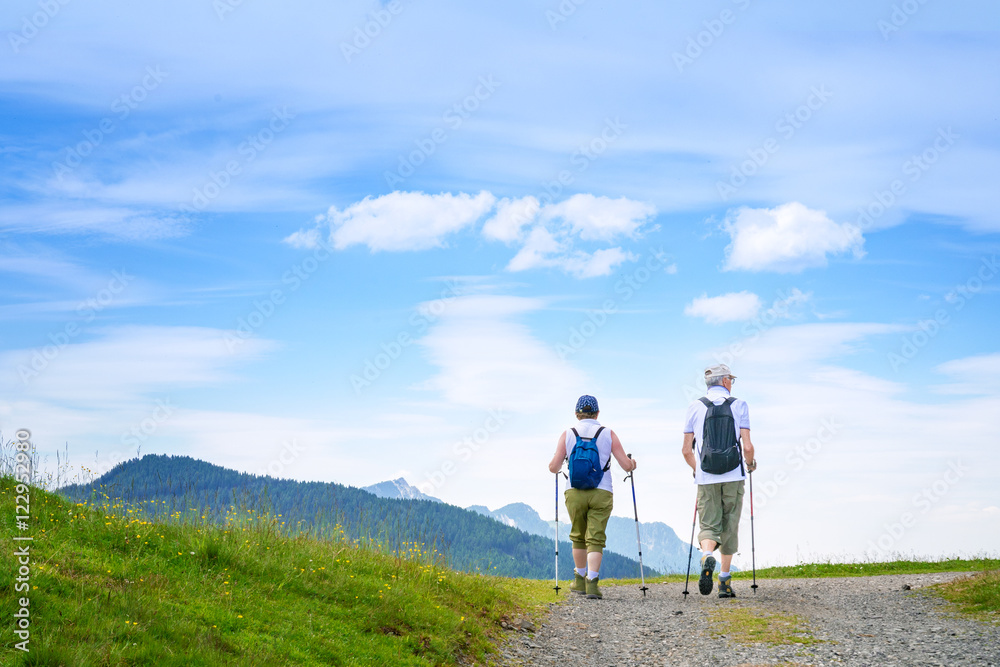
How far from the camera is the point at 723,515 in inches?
549

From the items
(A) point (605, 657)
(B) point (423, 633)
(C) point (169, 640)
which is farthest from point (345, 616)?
(A) point (605, 657)

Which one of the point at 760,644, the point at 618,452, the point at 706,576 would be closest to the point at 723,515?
the point at 706,576

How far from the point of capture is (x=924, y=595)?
14.7 m

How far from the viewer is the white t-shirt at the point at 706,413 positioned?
45.5ft

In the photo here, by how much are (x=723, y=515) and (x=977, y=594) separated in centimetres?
451

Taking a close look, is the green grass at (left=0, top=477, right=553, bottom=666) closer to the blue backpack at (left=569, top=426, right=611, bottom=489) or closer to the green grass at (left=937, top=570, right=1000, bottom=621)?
the blue backpack at (left=569, top=426, right=611, bottom=489)

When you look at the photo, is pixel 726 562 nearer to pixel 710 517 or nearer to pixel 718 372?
pixel 710 517

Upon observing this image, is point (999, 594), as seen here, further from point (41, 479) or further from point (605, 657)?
point (41, 479)

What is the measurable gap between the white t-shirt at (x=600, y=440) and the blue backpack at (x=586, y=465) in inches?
2.9

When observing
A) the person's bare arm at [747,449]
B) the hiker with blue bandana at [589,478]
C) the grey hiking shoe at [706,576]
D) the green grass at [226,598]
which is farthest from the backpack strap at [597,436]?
the green grass at [226,598]

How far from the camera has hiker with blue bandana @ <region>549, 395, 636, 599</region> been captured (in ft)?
45.2

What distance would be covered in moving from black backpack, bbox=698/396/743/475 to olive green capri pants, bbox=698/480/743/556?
13.6 inches

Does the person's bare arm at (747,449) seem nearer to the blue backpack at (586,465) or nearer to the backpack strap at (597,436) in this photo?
the backpack strap at (597,436)

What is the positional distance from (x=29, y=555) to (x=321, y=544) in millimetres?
4293
